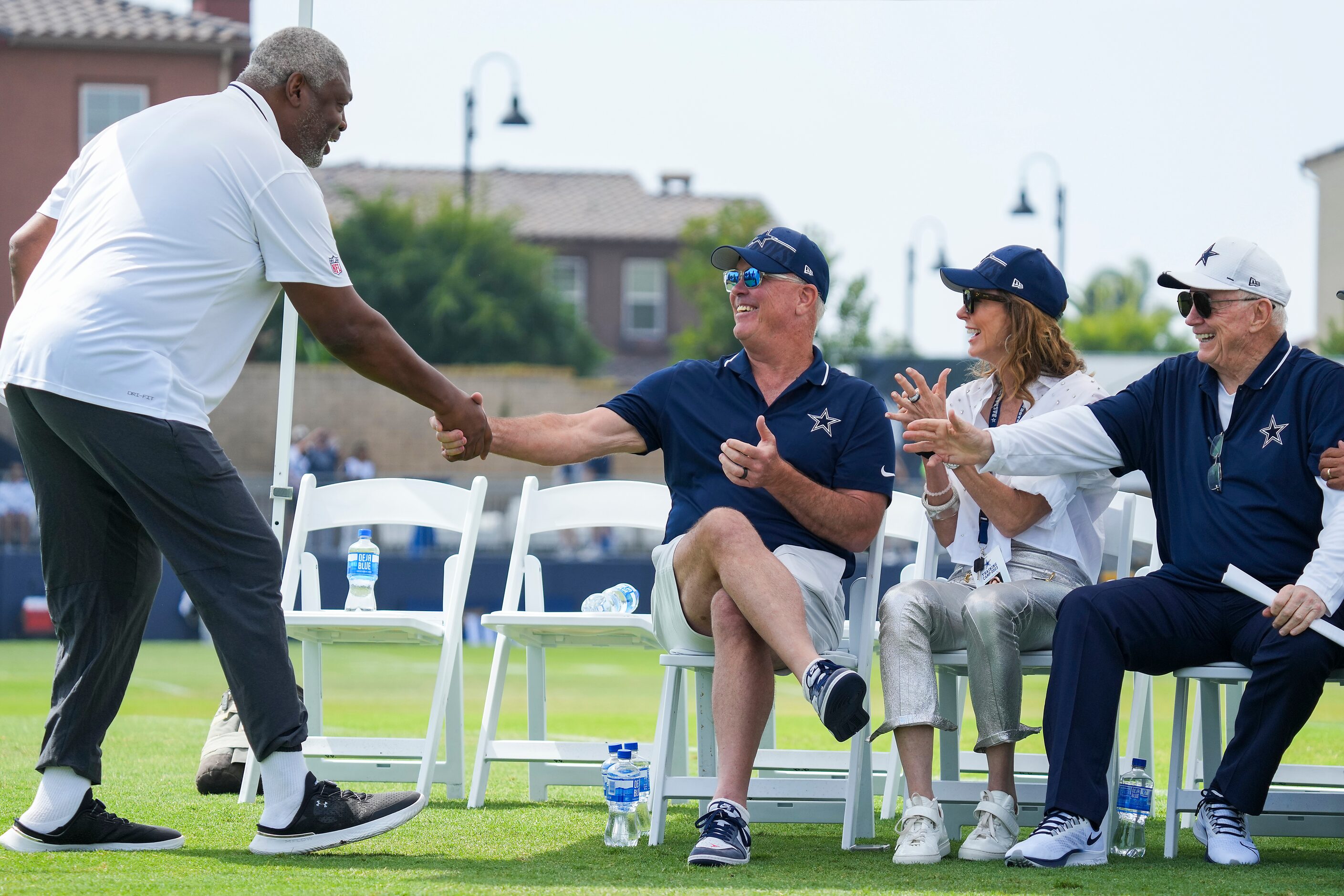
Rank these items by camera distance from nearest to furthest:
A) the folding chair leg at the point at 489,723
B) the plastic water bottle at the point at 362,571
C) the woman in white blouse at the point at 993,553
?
the woman in white blouse at the point at 993,553 < the folding chair leg at the point at 489,723 < the plastic water bottle at the point at 362,571

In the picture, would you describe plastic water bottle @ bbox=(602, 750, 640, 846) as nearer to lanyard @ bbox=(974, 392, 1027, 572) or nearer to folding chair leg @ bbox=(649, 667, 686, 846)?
folding chair leg @ bbox=(649, 667, 686, 846)

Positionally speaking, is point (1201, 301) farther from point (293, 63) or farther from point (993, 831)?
point (293, 63)

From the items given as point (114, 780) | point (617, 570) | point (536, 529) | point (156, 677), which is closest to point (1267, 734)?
point (536, 529)

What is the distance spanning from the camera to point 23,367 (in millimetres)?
3889

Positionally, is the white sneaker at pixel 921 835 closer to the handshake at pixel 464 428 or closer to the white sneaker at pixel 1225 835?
the white sneaker at pixel 1225 835

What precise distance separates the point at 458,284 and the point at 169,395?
33.6 meters

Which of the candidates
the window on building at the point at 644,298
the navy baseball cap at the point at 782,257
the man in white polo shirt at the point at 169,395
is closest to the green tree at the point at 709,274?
the window on building at the point at 644,298

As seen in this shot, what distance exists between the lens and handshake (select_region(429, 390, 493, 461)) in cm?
449

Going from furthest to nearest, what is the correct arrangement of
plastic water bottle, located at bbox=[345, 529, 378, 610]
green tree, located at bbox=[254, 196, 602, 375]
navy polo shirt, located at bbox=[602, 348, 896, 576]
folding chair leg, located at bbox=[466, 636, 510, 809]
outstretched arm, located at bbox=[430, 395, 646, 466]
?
green tree, located at bbox=[254, 196, 602, 375]
plastic water bottle, located at bbox=[345, 529, 378, 610]
folding chair leg, located at bbox=[466, 636, 510, 809]
outstretched arm, located at bbox=[430, 395, 646, 466]
navy polo shirt, located at bbox=[602, 348, 896, 576]

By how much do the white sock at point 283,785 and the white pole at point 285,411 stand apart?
1.69 meters

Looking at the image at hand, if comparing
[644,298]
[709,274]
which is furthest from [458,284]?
[644,298]

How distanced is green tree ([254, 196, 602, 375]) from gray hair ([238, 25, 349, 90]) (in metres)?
32.7

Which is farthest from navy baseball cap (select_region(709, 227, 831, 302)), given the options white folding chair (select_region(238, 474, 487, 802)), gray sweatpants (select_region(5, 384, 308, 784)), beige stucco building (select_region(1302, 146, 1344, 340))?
beige stucco building (select_region(1302, 146, 1344, 340))

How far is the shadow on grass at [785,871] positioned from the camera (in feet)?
12.2
